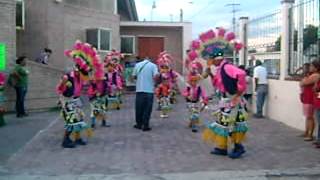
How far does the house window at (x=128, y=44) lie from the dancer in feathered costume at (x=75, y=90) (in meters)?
18.8

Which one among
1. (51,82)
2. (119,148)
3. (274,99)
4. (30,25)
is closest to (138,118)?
(119,148)

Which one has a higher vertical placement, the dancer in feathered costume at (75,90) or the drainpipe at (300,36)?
the drainpipe at (300,36)

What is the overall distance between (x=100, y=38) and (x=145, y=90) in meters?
12.1

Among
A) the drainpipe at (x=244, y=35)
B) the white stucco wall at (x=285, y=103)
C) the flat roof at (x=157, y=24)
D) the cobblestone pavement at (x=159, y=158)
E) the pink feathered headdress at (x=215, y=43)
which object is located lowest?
the cobblestone pavement at (x=159, y=158)

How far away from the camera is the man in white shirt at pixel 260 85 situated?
16562 mm

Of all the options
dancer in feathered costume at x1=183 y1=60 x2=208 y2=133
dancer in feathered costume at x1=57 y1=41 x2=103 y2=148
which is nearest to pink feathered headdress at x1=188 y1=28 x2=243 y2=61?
dancer in feathered costume at x1=57 y1=41 x2=103 y2=148

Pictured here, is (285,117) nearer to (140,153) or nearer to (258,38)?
(258,38)

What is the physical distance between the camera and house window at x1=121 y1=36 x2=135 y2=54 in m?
30.7

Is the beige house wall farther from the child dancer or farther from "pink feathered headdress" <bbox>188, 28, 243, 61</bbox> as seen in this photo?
"pink feathered headdress" <bbox>188, 28, 243, 61</bbox>

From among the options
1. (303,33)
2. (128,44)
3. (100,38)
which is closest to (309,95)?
(303,33)

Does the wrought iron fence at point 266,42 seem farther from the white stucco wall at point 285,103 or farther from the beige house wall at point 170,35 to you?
the beige house wall at point 170,35

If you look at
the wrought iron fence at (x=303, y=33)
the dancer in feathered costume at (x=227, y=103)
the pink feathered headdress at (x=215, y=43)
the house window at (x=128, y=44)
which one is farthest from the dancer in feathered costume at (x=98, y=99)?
the house window at (x=128, y=44)

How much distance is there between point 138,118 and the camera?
47.3 feet

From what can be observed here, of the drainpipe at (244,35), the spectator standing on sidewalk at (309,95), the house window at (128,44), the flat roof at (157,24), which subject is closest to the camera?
the spectator standing on sidewalk at (309,95)
